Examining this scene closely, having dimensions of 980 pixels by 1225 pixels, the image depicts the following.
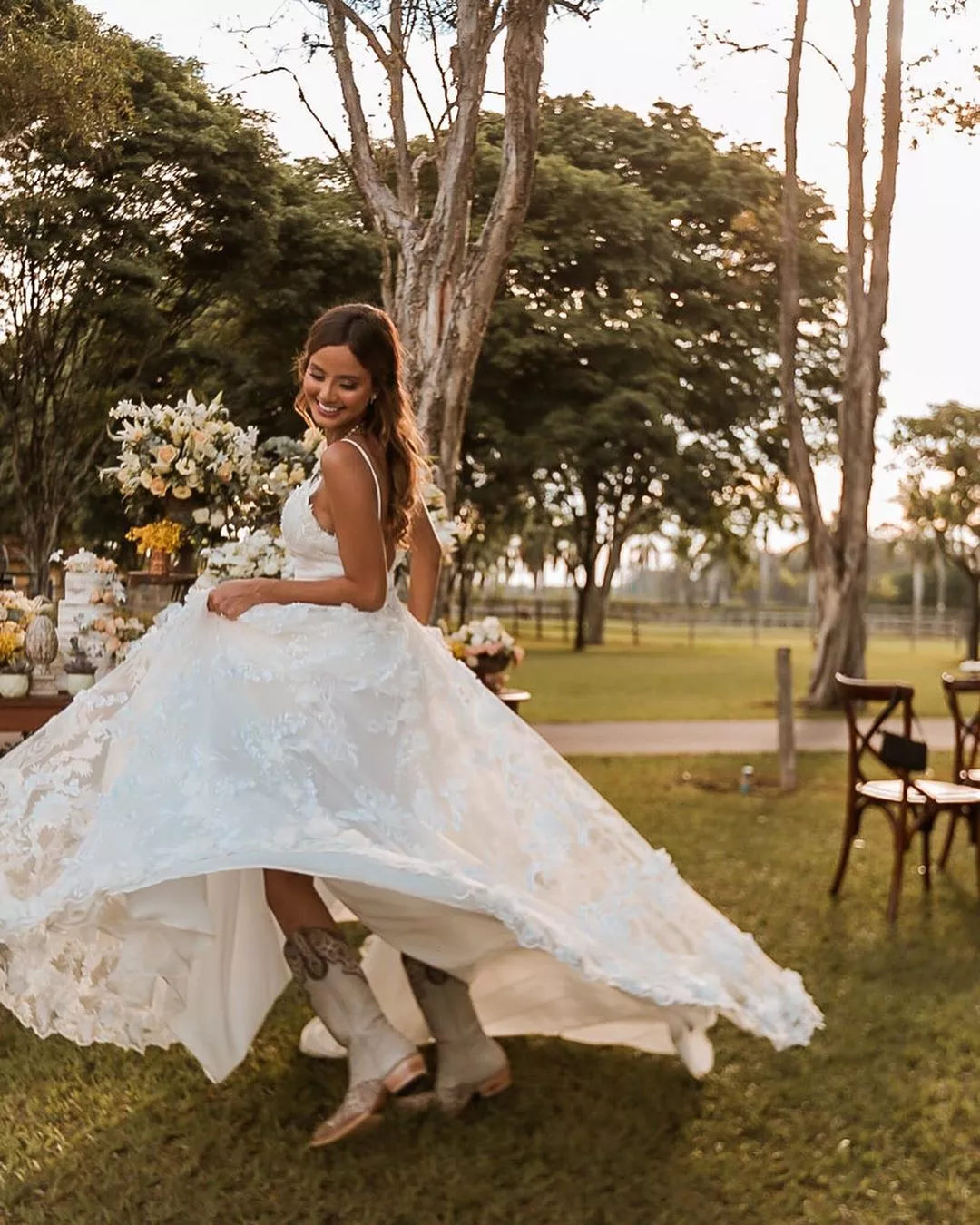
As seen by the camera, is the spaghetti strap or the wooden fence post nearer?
the spaghetti strap

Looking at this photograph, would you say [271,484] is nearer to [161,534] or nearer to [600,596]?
[161,534]

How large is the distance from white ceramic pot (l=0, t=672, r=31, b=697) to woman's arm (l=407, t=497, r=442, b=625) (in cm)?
162

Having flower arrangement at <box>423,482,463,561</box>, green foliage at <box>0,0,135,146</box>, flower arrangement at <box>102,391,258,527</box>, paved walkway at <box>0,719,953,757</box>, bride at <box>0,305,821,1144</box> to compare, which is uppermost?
Answer: green foliage at <box>0,0,135,146</box>

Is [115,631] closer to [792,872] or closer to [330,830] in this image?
[330,830]

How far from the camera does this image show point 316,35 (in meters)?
7.26

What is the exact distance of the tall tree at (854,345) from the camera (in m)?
9.38

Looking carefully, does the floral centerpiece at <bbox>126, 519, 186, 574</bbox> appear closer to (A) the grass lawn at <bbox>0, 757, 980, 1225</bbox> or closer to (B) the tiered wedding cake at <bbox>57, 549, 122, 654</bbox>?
(B) the tiered wedding cake at <bbox>57, 549, 122, 654</bbox>

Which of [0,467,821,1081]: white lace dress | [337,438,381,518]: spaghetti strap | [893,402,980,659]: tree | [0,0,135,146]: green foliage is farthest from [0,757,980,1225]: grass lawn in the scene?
[893,402,980,659]: tree

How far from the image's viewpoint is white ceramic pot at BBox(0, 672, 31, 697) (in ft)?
13.1

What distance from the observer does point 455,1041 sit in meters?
2.79

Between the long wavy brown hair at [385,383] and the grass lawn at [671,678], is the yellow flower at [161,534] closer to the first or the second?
the long wavy brown hair at [385,383]

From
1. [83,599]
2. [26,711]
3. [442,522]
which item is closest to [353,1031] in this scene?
[26,711]

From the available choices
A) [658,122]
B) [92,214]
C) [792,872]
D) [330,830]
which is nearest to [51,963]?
[330,830]

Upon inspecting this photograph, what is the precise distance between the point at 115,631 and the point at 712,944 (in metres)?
2.37
